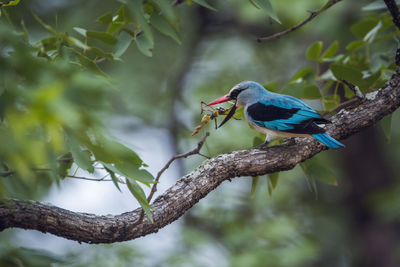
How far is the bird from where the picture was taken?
296 centimetres

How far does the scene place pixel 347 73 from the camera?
298cm

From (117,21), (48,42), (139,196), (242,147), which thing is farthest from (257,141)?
(242,147)

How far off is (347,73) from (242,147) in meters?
3.89

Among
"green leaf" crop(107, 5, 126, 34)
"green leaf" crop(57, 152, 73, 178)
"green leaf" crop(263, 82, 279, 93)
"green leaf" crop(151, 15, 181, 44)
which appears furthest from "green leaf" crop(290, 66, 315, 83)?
"green leaf" crop(57, 152, 73, 178)

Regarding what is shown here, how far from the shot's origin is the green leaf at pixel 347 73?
2.94 m

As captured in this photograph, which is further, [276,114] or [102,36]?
[276,114]

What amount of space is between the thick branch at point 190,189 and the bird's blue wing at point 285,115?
0.11 metres

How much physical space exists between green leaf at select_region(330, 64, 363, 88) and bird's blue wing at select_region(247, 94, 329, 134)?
30 cm

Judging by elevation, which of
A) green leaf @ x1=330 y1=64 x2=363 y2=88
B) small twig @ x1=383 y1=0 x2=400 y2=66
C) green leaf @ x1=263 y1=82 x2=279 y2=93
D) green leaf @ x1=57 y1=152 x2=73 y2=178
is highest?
green leaf @ x1=263 y1=82 x2=279 y2=93

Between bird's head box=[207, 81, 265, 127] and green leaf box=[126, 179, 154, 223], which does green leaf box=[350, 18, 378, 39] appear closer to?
bird's head box=[207, 81, 265, 127]

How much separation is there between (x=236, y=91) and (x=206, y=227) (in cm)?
375

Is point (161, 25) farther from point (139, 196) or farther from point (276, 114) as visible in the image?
point (276, 114)

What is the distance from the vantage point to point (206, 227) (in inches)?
275

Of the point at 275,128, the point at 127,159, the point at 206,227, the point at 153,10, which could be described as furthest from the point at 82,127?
the point at 206,227
